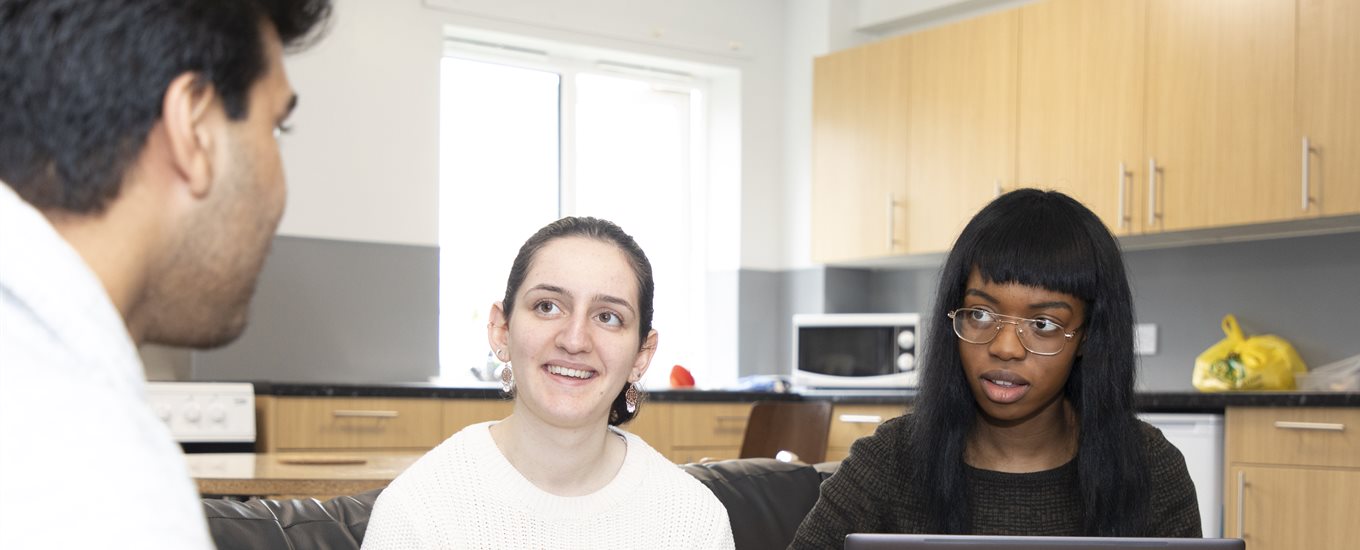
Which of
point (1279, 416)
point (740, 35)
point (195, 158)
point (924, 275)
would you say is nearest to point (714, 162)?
point (740, 35)

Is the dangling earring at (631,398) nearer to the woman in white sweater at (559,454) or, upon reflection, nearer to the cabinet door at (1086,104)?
the woman in white sweater at (559,454)

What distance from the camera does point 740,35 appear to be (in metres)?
5.84

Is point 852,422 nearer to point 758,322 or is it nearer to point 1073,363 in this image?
point 758,322

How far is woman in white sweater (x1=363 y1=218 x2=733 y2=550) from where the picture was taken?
4.90 ft

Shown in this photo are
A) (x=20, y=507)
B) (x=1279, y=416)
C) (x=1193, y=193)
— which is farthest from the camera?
(x=1193, y=193)

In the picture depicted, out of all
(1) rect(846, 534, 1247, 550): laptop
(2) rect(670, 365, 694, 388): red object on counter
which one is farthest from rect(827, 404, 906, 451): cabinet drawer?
(1) rect(846, 534, 1247, 550): laptop

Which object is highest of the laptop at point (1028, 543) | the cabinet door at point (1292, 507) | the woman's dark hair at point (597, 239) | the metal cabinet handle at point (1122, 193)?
the metal cabinet handle at point (1122, 193)

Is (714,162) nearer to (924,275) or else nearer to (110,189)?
(924,275)

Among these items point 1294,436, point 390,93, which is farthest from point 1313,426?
point 390,93

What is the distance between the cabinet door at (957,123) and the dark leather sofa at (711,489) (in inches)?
111

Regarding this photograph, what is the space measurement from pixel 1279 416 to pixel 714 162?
3.02 meters

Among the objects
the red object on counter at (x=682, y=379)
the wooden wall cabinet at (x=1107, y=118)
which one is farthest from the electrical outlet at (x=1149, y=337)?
the red object on counter at (x=682, y=379)

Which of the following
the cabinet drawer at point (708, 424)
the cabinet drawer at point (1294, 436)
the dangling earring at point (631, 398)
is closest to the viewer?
the dangling earring at point (631, 398)

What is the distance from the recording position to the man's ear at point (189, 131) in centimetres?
64
